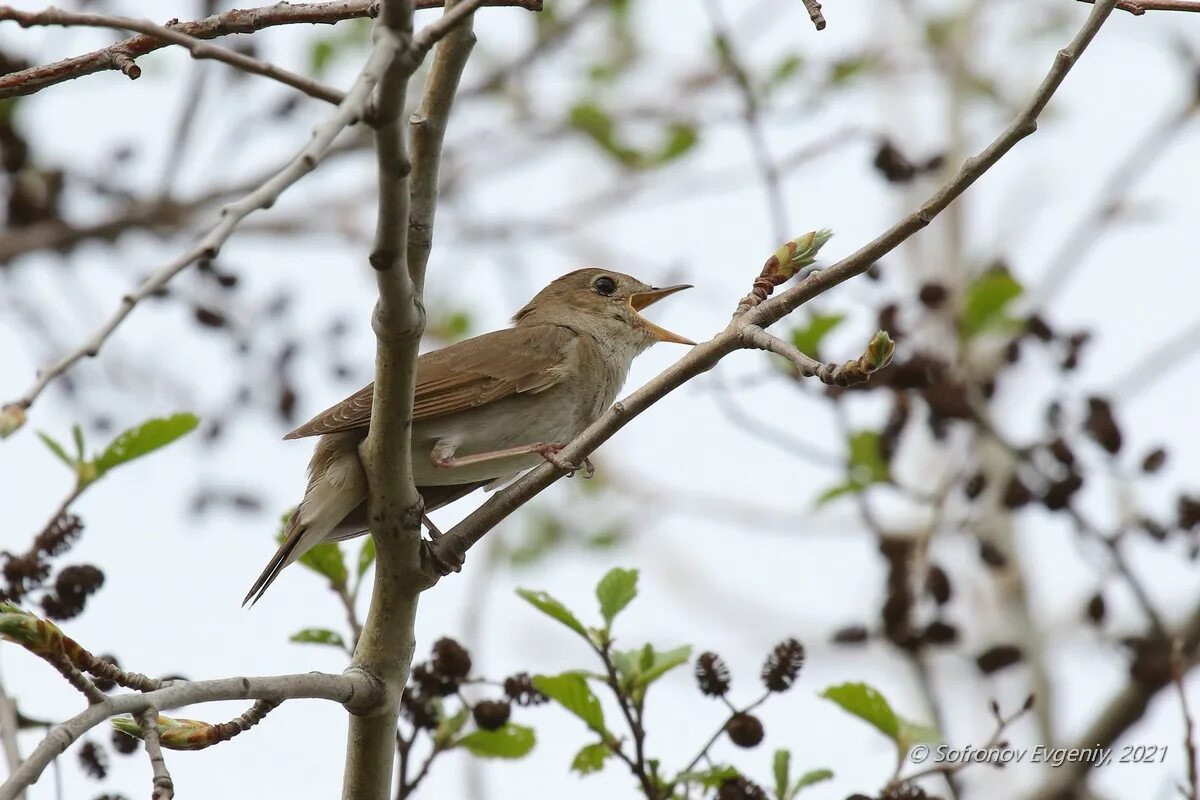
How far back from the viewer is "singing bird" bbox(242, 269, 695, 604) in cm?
512

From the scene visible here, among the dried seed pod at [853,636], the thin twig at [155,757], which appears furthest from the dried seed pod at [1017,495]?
the thin twig at [155,757]

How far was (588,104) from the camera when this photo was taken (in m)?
9.48

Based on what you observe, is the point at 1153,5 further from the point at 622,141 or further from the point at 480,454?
the point at 622,141

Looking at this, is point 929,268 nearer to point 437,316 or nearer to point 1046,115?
point 1046,115

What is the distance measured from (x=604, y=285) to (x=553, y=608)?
3316 millimetres

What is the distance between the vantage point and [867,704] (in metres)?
4.65

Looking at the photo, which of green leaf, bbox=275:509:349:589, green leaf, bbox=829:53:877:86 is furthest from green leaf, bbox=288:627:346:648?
green leaf, bbox=829:53:877:86

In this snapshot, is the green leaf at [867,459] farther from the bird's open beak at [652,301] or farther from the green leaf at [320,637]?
the green leaf at [320,637]

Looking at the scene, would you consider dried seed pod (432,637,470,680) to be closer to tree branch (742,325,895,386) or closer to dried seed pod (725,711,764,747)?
dried seed pod (725,711,764,747)

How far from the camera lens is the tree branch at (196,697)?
2.27 metres

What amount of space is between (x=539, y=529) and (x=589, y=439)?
290 inches

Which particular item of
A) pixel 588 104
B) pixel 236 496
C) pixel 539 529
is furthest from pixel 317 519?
pixel 539 529

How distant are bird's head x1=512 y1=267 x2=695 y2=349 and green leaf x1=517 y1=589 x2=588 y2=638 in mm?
2204

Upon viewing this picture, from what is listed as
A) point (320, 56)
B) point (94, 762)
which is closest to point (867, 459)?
point (94, 762)
